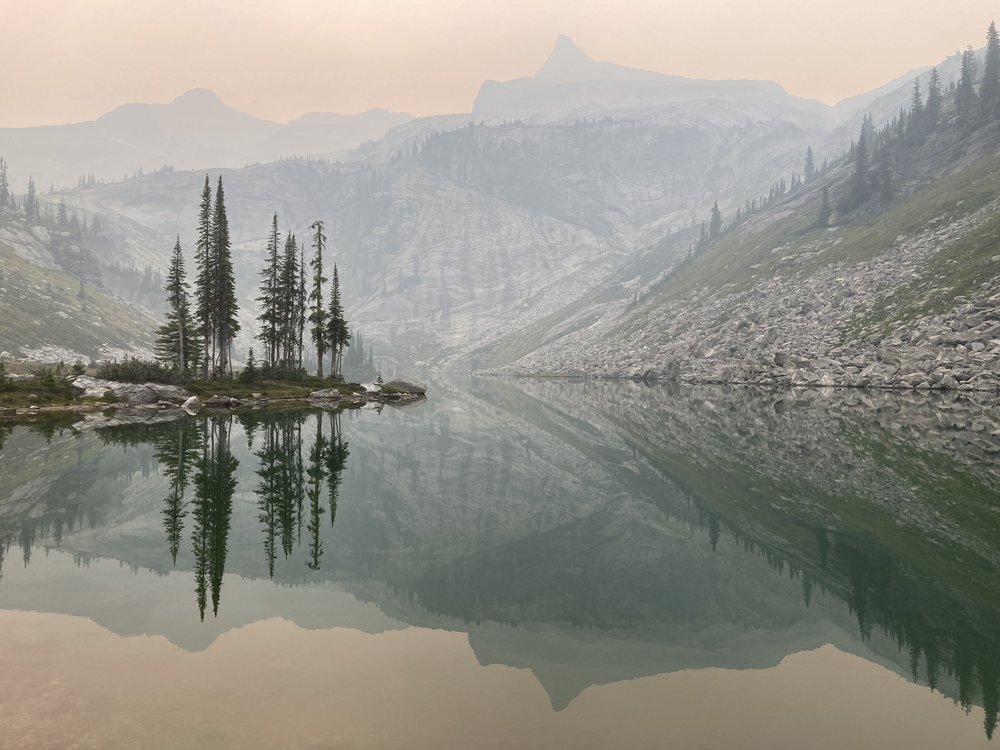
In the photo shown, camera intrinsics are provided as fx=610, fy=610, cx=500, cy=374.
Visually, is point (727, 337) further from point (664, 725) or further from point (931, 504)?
point (664, 725)

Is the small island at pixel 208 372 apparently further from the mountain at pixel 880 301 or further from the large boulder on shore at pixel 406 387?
the mountain at pixel 880 301

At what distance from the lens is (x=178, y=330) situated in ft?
301

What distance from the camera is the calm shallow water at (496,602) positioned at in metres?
9.78

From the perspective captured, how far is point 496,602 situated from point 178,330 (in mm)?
90724

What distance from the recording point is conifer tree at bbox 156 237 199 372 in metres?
87.8

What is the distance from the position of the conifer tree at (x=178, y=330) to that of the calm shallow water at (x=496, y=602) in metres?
55.6

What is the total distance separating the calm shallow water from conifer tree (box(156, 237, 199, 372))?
5564cm

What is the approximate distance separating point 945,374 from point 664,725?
4069 inches

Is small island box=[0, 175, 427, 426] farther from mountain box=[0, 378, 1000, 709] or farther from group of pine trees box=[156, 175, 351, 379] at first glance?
mountain box=[0, 378, 1000, 709]

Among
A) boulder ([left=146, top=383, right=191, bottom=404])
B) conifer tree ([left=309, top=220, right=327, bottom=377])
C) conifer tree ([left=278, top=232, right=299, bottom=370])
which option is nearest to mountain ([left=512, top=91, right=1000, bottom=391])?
conifer tree ([left=309, top=220, right=327, bottom=377])

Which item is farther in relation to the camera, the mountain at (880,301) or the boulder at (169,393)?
the mountain at (880,301)

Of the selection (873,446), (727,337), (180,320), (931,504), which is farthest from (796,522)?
(727,337)

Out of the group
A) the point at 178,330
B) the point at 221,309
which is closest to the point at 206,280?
the point at 221,309

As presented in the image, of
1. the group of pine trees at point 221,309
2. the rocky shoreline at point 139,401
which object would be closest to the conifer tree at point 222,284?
the group of pine trees at point 221,309
